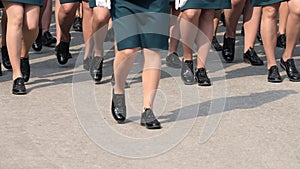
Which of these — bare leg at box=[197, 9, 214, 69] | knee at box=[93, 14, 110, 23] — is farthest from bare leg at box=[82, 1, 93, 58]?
bare leg at box=[197, 9, 214, 69]

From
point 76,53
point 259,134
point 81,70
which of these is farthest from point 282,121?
point 76,53

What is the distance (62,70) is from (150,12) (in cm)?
269

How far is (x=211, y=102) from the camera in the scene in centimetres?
782

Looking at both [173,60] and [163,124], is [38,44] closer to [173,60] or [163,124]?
[173,60]

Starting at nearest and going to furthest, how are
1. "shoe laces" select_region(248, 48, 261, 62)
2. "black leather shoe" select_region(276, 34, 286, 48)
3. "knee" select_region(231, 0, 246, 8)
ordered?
"knee" select_region(231, 0, 246, 8) < "shoe laces" select_region(248, 48, 261, 62) < "black leather shoe" select_region(276, 34, 286, 48)

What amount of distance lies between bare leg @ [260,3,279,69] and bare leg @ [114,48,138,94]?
2.12 meters

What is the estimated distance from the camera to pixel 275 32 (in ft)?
28.6

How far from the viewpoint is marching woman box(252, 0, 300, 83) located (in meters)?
8.52

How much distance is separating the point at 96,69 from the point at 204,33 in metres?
1.11

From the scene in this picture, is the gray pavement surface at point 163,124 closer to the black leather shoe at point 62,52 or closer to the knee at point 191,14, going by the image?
the black leather shoe at point 62,52

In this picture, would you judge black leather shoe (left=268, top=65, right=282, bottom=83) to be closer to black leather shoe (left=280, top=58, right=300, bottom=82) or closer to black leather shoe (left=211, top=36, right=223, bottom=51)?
black leather shoe (left=280, top=58, right=300, bottom=82)

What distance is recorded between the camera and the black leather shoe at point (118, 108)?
7031 mm

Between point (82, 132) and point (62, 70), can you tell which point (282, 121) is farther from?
point (62, 70)

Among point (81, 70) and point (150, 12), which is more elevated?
point (150, 12)
